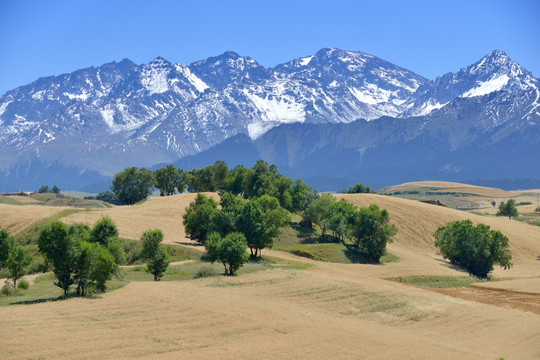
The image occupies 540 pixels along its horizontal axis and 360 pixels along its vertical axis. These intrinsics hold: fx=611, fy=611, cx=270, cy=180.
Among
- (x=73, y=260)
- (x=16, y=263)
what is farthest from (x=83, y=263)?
(x=16, y=263)

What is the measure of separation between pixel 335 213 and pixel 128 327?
266 feet

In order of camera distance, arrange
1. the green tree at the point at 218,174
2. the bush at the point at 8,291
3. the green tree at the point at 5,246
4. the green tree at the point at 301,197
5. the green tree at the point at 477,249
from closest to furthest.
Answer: the bush at the point at 8,291 → the green tree at the point at 5,246 → the green tree at the point at 477,249 → the green tree at the point at 301,197 → the green tree at the point at 218,174

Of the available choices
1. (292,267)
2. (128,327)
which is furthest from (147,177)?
(128,327)

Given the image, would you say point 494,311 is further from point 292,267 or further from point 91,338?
point 91,338

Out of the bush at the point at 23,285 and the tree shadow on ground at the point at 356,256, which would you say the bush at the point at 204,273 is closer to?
the bush at the point at 23,285

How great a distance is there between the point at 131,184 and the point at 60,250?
5016 inches

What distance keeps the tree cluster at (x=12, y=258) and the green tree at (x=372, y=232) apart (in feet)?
206

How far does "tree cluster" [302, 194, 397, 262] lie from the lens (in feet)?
371

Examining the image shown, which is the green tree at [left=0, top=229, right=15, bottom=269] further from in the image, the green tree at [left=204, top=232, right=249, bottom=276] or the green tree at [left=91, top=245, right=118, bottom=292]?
the green tree at [left=204, top=232, right=249, bottom=276]

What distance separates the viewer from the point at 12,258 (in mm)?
67812

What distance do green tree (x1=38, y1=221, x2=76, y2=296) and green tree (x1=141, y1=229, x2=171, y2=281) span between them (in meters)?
15.7

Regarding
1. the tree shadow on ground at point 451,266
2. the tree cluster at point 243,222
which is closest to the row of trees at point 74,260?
the tree cluster at point 243,222

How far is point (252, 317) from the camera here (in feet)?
180

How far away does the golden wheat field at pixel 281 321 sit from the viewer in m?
45.9
